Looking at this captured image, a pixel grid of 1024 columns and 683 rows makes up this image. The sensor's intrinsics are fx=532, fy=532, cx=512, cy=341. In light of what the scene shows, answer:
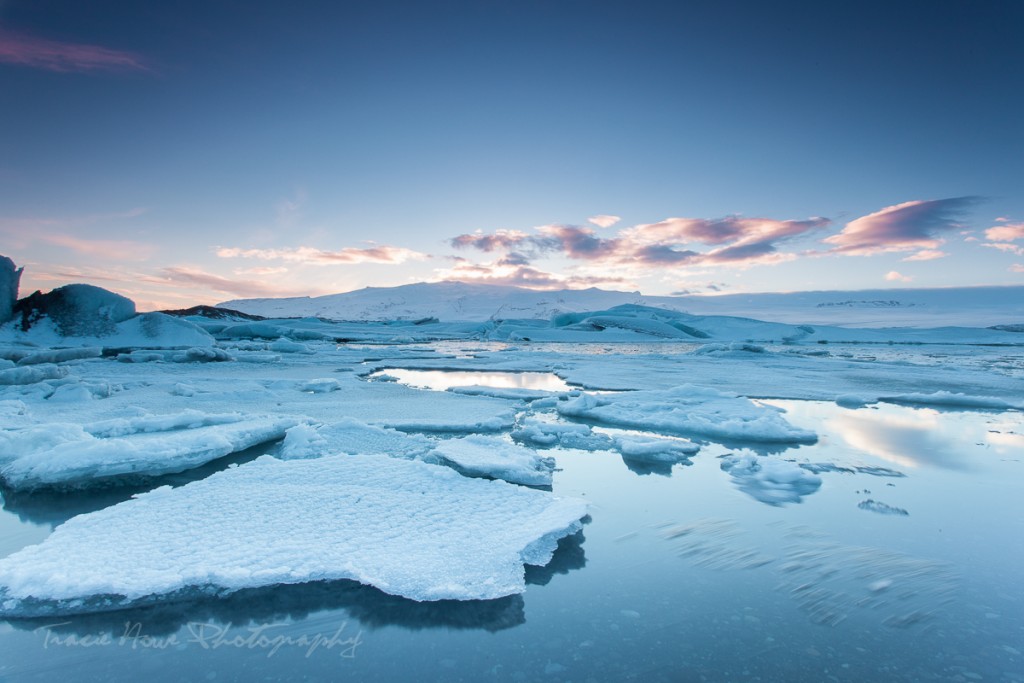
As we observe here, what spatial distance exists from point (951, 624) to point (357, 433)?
379 centimetres

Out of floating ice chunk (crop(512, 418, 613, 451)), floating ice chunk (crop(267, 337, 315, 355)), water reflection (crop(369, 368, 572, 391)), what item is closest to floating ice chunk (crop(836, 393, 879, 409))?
water reflection (crop(369, 368, 572, 391))

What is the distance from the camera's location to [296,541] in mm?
2316

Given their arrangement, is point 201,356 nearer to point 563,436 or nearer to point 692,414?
point 563,436

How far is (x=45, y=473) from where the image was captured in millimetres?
3131

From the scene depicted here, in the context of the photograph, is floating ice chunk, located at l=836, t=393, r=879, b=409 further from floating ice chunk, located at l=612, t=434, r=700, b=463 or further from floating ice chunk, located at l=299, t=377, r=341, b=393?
floating ice chunk, located at l=299, t=377, r=341, b=393

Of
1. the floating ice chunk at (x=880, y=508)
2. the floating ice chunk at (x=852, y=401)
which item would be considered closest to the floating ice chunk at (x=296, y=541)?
the floating ice chunk at (x=880, y=508)

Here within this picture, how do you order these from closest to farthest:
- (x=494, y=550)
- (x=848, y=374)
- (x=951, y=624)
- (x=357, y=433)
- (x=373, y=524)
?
(x=951, y=624) < (x=494, y=550) < (x=373, y=524) < (x=357, y=433) < (x=848, y=374)

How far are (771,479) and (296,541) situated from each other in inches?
114

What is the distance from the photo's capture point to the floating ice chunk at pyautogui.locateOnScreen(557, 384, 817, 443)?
4.74m

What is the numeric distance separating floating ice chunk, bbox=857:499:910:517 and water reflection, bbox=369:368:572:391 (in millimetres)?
5169

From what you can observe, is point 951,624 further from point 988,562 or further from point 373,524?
point 373,524

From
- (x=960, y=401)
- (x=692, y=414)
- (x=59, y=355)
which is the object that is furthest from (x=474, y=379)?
(x=59, y=355)

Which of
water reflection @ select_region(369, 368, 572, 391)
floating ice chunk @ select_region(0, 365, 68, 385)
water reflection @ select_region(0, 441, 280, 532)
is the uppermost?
floating ice chunk @ select_region(0, 365, 68, 385)

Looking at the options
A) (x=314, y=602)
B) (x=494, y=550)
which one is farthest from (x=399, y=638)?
(x=494, y=550)
